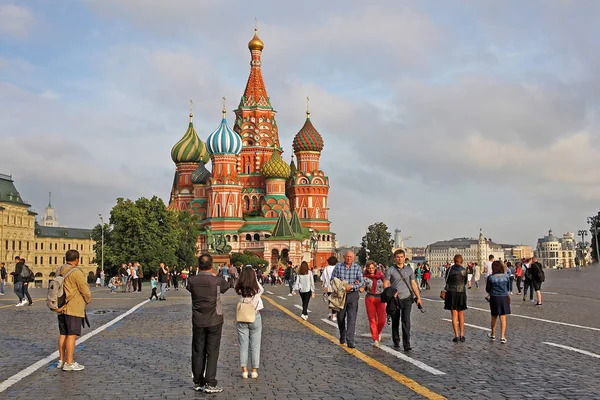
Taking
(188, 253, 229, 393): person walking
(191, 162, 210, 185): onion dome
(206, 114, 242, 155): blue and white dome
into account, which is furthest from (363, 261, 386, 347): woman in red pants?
(191, 162, 210, 185): onion dome

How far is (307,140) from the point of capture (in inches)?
4333

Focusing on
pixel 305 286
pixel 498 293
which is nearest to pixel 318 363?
pixel 498 293

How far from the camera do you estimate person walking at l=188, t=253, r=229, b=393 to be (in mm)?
8938

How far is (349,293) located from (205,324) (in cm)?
447

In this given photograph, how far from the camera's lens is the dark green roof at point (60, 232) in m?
131

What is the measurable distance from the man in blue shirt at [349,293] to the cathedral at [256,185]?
81.2m

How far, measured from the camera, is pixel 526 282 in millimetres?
26703

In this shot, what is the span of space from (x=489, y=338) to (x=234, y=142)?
88323mm

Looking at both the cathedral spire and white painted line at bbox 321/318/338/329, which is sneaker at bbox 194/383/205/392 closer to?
white painted line at bbox 321/318/338/329

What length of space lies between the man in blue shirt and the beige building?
9989 centimetres

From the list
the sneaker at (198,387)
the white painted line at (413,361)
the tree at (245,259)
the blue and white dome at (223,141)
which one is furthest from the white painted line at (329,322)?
the blue and white dome at (223,141)

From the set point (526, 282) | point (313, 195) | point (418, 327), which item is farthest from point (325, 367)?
point (313, 195)

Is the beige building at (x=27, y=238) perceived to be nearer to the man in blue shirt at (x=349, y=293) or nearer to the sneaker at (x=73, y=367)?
the man in blue shirt at (x=349, y=293)

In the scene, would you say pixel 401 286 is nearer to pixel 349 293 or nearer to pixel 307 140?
pixel 349 293
